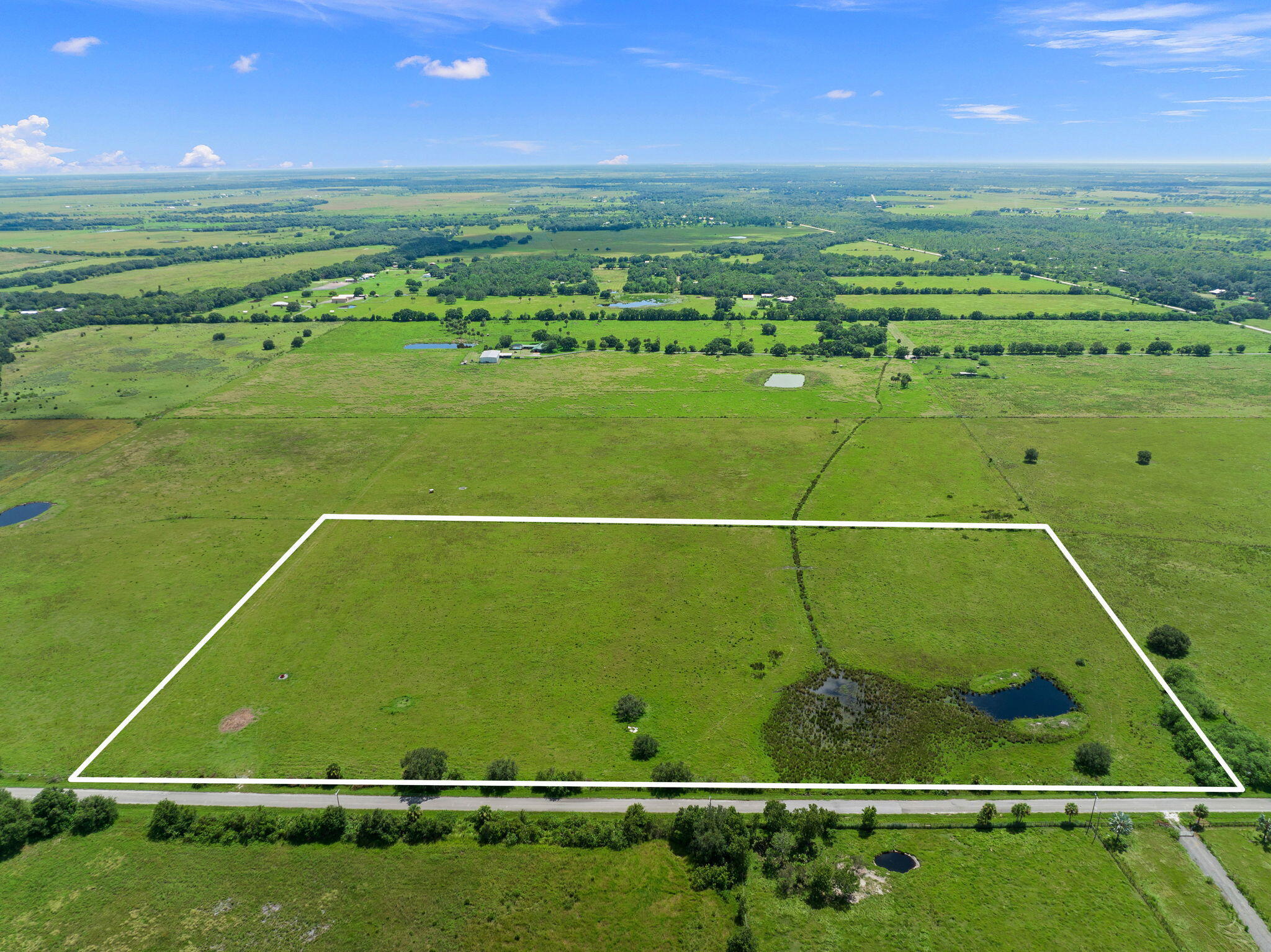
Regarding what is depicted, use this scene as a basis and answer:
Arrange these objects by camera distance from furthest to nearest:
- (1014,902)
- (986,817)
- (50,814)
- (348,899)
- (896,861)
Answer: (50,814) → (986,817) → (896,861) → (348,899) → (1014,902)

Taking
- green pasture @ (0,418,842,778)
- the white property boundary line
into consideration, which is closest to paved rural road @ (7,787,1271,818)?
the white property boundary line

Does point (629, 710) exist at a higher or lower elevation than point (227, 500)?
lower

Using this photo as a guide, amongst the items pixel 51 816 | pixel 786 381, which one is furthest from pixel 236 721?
pixel 786 381

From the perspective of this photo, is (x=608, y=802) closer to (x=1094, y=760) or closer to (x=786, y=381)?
(x=1094, y=760)

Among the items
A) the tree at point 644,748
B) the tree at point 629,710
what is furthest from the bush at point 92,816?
the tree at point 644,748

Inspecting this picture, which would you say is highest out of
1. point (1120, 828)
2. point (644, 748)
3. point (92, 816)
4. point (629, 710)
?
point (629, 710)

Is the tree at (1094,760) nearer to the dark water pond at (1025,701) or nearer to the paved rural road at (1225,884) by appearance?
the paved rural road at (1225,884)
